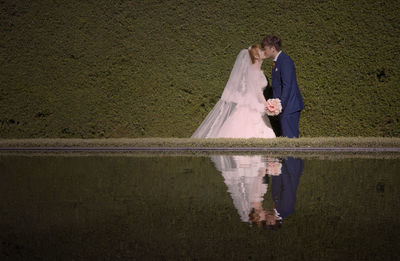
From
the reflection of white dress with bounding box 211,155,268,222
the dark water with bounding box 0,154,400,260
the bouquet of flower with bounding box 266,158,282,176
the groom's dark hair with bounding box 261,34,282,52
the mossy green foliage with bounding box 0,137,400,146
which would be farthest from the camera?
the groom's dark hair with bounding box 261,34,282,52

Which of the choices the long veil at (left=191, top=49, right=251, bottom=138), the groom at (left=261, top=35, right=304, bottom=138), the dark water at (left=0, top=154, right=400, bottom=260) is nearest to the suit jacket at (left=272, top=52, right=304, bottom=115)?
the groom at (left=261, top=35, right=304, bottom=138)

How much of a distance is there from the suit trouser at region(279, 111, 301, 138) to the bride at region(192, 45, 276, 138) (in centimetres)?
29

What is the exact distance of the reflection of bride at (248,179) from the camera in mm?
3156

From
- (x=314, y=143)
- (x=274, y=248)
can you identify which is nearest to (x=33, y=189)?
(x=274, y=248)

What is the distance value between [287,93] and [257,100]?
56 cm

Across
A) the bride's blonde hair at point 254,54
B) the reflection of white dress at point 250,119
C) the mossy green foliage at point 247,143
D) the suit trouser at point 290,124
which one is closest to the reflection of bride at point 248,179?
the mossy green foliage at point 247,143

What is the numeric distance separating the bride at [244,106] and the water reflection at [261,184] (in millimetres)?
→ 1354

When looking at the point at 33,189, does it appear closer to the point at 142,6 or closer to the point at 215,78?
the point at 215,78

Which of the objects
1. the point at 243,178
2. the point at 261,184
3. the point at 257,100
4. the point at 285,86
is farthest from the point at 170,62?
the point at 261,184

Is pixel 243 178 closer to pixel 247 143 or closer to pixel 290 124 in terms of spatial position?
pixel 247 143

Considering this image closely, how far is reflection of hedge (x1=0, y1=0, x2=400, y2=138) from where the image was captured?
9.09 m

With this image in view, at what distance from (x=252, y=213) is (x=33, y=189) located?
7.43ft

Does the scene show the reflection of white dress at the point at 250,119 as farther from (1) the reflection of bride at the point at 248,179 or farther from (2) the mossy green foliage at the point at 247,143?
(1) the reflection of bride at the point at 248,179

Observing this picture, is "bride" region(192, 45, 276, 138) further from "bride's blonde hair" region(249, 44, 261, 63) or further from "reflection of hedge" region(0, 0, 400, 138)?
"reflection of hedge" region(0, 0, 400, 138)
